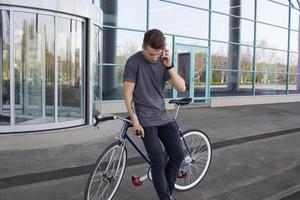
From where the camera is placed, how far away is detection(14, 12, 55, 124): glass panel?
910 cm

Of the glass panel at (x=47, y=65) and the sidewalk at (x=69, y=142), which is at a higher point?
the glass panel at (x=47, y=65)

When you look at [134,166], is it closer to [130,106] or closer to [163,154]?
[163,154]

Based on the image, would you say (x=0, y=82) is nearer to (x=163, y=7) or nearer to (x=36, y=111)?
(x=36, y=111)

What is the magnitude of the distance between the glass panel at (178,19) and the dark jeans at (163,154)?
1249 cm

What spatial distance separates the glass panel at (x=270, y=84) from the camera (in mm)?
21875

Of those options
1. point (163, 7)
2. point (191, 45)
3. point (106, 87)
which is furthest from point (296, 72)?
point (106, 87)

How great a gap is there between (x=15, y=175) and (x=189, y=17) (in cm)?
1339

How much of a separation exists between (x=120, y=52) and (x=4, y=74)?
6694mm

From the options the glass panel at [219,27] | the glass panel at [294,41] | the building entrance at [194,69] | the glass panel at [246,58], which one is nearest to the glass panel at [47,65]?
the building entrance at [194,69]

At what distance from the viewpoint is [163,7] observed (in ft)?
55.5

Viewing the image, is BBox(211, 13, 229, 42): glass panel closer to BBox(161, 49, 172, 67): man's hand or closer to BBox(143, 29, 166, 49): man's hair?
BBox(161, 49, 172, 67): man's hand

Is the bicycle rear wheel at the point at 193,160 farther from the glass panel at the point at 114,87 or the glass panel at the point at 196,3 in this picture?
the glass panel at the point at 196,3

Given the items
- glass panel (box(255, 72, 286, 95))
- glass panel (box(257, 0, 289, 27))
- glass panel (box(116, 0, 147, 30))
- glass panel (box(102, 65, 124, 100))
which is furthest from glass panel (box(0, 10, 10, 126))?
glass panel (box(257, 0, 289, 27))

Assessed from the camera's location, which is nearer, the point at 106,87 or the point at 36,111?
the point at 36,111
